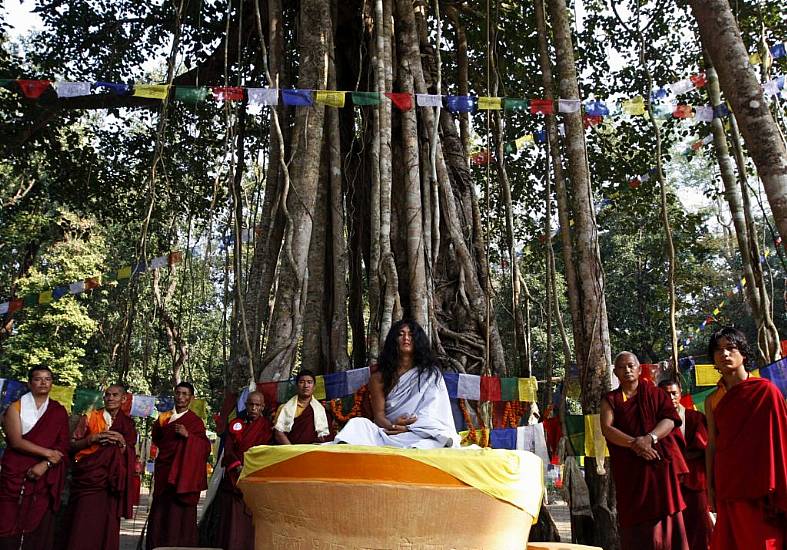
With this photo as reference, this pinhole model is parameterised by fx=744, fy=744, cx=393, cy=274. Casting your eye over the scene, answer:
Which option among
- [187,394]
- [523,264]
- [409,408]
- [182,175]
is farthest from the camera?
[523,264]

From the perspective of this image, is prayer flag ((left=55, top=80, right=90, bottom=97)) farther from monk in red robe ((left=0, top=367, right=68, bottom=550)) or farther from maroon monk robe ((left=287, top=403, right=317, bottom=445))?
maroon monk robe ((left=287, top=403, right=317, bottom=445))

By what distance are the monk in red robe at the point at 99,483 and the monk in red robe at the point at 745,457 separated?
4152 mm

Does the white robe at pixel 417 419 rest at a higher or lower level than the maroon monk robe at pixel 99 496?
higher

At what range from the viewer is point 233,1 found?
879 cm

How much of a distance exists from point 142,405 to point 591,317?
13.6 ft

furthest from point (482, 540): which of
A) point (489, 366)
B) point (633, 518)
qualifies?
point (489, 366)

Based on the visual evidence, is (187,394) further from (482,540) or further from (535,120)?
(535,120)

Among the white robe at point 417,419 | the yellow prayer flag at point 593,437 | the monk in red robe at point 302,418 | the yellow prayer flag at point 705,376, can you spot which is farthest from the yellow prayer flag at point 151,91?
the yellow prayer flag at point 705,376

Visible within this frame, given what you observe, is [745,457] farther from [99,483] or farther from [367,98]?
[99,483]

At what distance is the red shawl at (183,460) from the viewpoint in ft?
19.4

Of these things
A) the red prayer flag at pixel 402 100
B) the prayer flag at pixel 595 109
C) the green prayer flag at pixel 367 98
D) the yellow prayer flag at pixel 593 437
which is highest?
the red prayer flag at pixel 402 100

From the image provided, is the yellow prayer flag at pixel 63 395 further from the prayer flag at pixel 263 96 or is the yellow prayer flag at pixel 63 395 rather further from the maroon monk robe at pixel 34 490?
the prayer flag at pixel 263 96

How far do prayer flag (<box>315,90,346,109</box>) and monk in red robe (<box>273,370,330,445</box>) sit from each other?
236cm

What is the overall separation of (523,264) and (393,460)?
10327 mm
